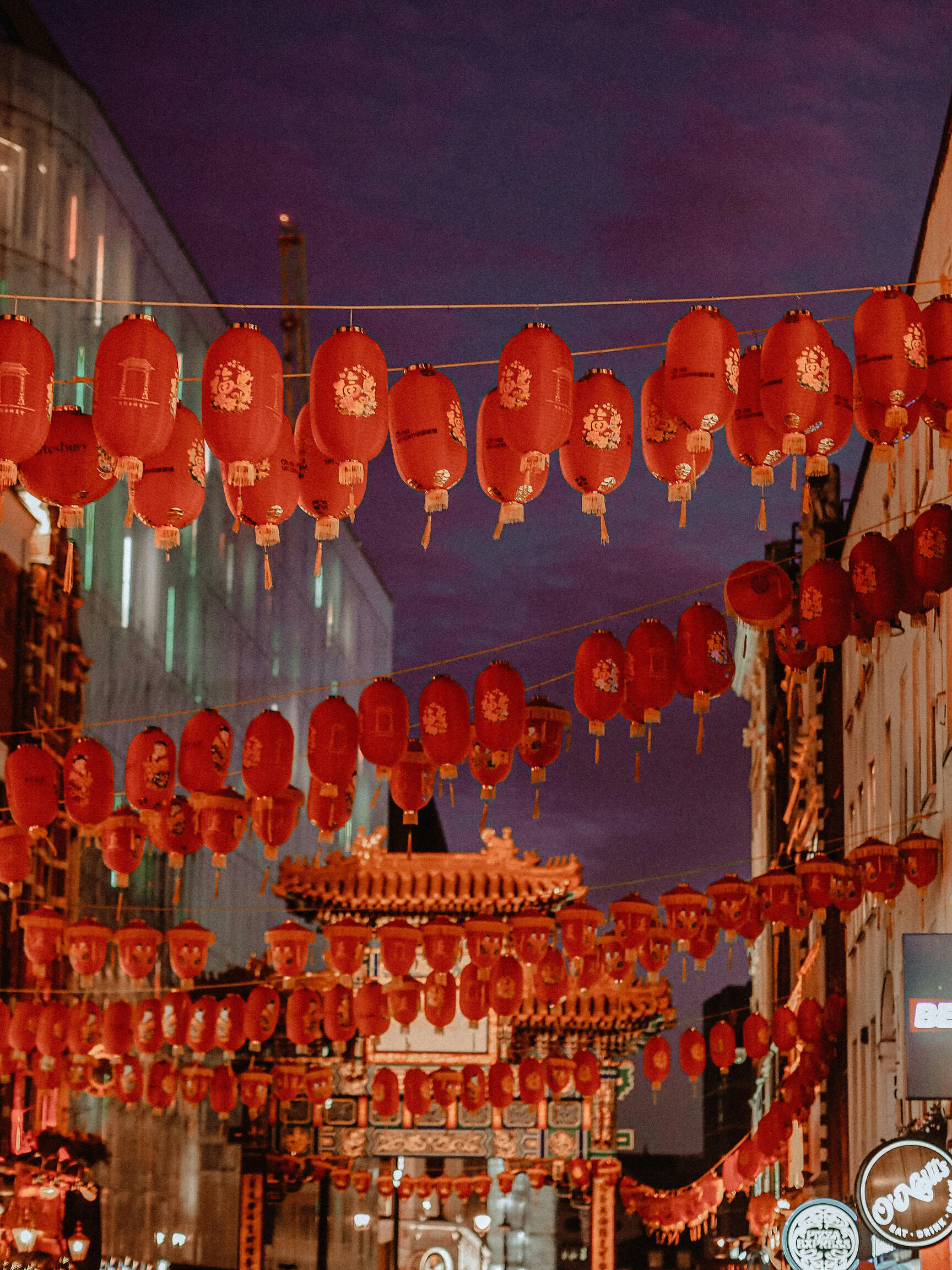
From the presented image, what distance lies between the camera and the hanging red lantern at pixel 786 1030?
2583 cm

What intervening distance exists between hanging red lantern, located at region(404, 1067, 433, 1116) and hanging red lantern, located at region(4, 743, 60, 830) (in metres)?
13.1

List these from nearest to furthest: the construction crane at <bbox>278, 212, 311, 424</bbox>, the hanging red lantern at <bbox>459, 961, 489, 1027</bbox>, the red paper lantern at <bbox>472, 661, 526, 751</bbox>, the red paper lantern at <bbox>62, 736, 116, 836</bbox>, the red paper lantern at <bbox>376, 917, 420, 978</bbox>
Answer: the red paper lantern at <bbox>472, 661, 526, 751</bbox> → the red paper lantern at <bbox>62, 736, 116, 836</bbox> → the red paper lantern at <bbox>376, 917, 420, 978</bbox> → the hanging red lantern at <bbox>459, 961, 489, 1027</bbox> → the construction crane at <bbox>278, 212, 311, 424</bbox>

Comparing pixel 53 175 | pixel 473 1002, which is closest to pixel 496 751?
pixel 473 1002

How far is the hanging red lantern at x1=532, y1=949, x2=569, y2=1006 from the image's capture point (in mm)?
25406

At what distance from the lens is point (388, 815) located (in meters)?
65.5

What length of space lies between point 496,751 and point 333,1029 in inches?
464

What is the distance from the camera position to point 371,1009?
26.8m

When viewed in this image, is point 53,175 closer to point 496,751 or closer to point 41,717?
point 41,717

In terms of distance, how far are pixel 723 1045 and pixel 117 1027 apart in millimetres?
9312

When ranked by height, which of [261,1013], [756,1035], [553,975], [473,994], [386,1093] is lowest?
[386,1093]

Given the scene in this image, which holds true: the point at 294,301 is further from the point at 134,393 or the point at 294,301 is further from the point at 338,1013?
the point at 134,393

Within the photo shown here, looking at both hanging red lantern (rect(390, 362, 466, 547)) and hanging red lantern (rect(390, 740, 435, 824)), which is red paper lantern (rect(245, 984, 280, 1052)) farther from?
hanging red lantern (rect(390, 362, 466, 547))

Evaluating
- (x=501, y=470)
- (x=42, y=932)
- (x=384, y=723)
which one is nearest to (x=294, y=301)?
(x=42, y=932)

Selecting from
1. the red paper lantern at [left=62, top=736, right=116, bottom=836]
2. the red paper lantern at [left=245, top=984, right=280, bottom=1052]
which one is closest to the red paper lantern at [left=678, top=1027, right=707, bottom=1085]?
the red paper lantern at [left=245, top=984, right=280, bottom=1052]
